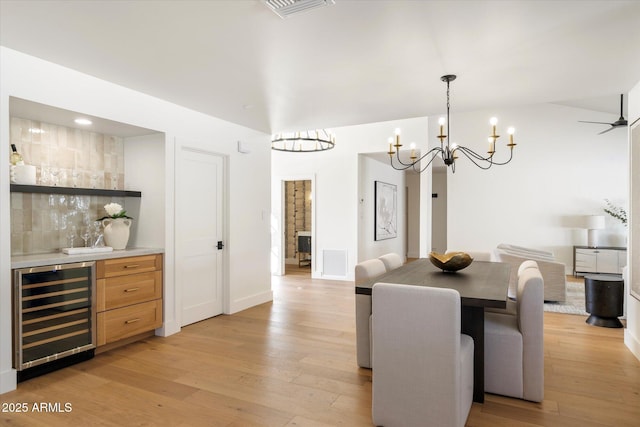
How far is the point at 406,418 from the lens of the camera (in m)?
2.07

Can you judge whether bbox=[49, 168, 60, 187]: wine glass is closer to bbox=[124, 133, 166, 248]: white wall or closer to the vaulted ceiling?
bbox=[124, 133, 166, 248]: white wall

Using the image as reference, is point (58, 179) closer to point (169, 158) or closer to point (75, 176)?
point (75, 176)

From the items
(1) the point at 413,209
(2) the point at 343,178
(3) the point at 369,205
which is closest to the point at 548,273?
(3) the point at 369,205

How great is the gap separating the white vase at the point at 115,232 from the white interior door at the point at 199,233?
53 cm

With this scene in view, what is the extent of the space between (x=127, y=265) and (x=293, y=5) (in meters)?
2.76

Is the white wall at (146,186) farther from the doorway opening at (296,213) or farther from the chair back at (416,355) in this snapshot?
the doorway opening at (296,213)

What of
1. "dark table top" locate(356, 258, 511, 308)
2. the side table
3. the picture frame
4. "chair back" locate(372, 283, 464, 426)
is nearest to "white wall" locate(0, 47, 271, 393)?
"dark table top" locate(356, 258, 511, 308)

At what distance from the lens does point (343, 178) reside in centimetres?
727

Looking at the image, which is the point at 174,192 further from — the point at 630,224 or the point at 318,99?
the point at 630,224

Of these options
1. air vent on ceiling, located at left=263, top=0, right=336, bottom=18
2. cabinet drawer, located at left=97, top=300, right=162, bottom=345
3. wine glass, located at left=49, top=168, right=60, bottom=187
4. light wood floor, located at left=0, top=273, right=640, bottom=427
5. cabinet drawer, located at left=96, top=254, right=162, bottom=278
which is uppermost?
air vent on ceiling, located at left=263, top=0, right=336, bottom=18

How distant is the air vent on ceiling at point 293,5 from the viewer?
2.02m

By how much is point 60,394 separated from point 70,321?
0.61 m

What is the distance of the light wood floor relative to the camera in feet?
7.55

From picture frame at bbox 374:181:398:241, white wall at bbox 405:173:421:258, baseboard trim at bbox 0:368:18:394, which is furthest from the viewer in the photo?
white wall at bbox 405:173:421:258
